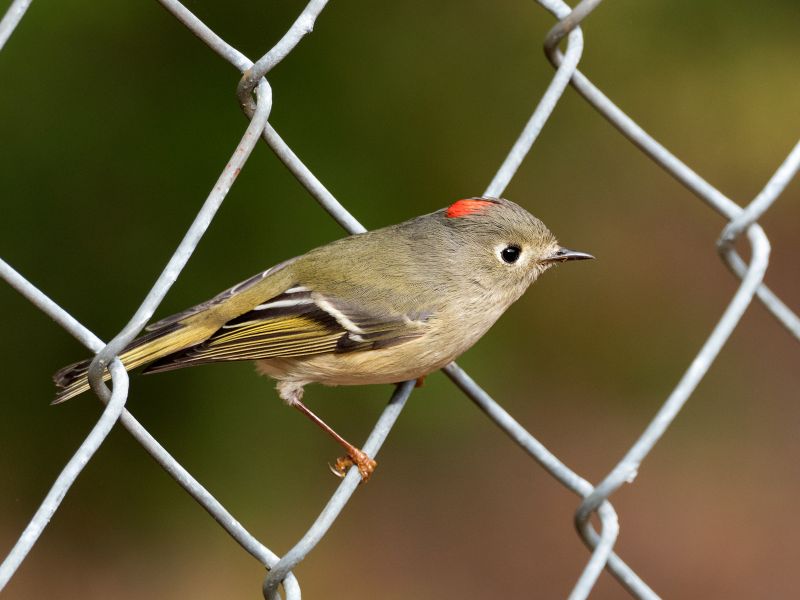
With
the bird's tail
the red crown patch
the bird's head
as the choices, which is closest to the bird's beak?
the bird's head

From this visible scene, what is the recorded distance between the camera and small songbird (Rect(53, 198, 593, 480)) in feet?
6.34

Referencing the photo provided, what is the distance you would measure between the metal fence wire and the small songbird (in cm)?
22

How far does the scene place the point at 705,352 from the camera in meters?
1.37

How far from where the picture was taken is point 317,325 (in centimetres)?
196

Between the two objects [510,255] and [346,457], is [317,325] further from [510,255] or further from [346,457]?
[510,255]

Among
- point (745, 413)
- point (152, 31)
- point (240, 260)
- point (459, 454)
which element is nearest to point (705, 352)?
point (240, 260)

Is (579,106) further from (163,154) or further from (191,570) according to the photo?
(191,570)

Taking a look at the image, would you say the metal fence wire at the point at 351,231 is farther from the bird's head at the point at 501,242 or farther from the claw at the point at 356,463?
the bird's head at the point at 501,242

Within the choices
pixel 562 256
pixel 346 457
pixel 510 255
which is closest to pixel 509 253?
pixel 510 255

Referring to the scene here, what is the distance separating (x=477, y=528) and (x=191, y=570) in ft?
3.90

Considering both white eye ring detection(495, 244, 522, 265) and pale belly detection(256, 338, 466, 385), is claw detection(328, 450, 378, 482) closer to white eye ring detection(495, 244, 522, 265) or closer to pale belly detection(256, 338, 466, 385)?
pale belly detection(256, 338, 466, 385)

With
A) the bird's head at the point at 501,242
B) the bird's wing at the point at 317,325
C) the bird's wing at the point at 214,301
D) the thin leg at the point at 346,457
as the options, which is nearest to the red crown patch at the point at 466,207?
the bird's head at the point at 501,242

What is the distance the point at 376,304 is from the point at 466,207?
261mm

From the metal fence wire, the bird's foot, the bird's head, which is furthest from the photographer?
the bird's head
